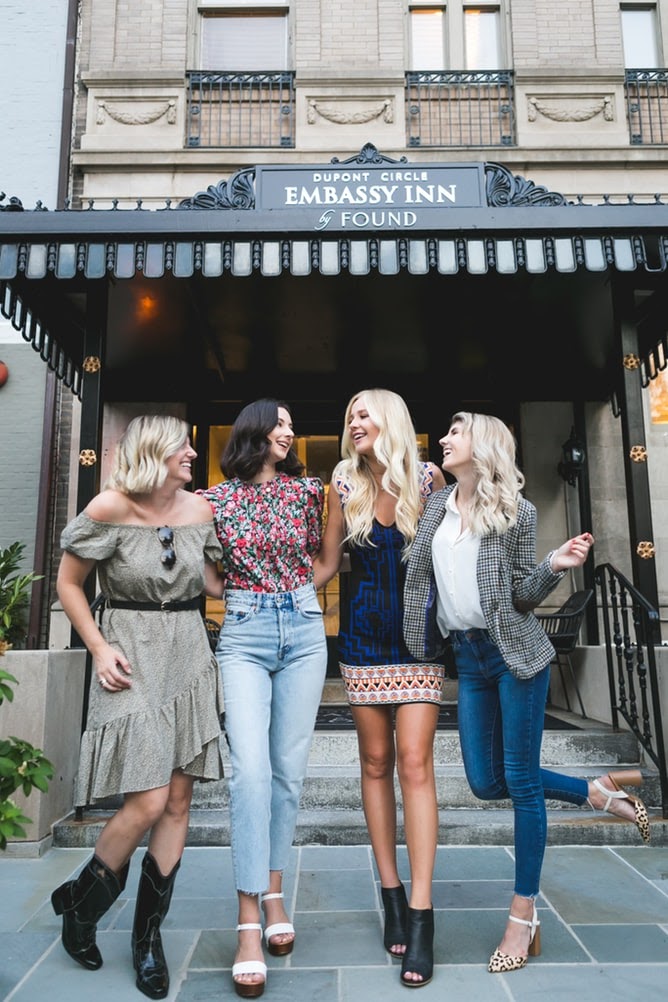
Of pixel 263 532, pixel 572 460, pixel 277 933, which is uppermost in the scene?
pixel 572 460

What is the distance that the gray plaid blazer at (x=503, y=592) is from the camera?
260 centimetres

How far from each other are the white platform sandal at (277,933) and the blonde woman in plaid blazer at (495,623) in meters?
0.75

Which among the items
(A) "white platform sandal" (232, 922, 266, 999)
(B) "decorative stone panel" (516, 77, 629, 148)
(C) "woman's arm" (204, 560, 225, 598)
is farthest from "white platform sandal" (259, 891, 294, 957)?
(B) "decorative stone panel" (516, 77, 629, 148)

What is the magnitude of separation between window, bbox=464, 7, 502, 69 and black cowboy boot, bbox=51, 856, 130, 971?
9599 millimetres

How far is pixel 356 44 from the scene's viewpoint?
890cm

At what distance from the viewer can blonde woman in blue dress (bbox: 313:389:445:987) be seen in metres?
2.68

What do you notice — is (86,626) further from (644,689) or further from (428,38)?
(428,38)

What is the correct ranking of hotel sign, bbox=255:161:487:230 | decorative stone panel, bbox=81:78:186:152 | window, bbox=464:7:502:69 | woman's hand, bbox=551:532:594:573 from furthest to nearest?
window, bbox=464:7:502:69
decorative stone panel, bbox=81:78:186:152
hotel sign, bbox=255:161:487:230
woman's hand, bbox=551:532:594:573

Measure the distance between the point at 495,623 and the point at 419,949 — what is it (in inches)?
46.1

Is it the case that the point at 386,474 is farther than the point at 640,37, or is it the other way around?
the point at 640,37

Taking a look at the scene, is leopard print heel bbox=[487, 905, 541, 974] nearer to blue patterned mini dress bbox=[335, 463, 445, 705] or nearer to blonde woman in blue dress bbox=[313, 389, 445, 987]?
blonde woman in blue dress bbox=[313, 389, 445, 987]

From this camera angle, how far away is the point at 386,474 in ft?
9.23

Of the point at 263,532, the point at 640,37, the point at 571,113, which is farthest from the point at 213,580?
the point at 640,37

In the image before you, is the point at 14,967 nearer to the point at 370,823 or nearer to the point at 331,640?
the point at 370,823
